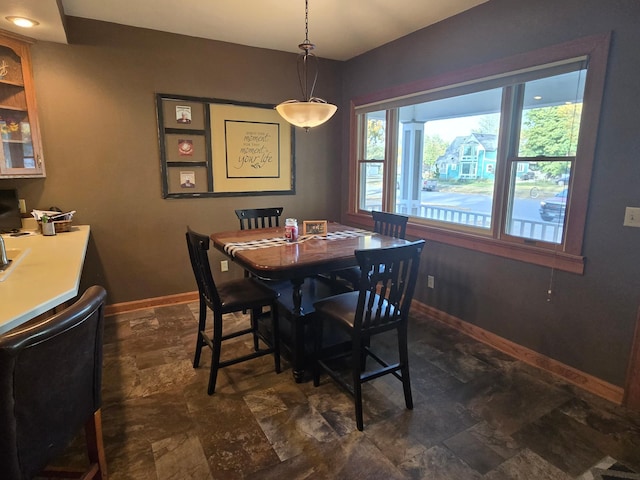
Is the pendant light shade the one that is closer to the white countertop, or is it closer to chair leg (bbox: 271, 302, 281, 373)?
chair leg (bbox: 271, 302, 281, 373)

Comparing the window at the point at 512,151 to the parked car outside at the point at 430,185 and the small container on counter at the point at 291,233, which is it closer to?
the parked car outside at the point at 430,185

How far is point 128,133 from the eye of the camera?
3.35 m

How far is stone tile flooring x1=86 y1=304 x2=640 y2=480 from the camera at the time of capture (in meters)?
1.73

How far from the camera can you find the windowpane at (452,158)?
10.1ft

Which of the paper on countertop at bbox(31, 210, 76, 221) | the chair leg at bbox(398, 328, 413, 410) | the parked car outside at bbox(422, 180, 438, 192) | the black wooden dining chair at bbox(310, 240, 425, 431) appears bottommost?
the chair leg at bbox(398, 328, 413, 410)

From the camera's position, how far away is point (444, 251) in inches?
129

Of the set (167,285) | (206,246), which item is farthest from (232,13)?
(167,285)

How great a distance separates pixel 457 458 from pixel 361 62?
3.74 m

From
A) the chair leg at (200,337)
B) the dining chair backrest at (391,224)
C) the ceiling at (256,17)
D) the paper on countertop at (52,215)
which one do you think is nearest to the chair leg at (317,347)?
the chair leg at (200,337)

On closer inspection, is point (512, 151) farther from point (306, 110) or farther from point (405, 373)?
point (405, 373)

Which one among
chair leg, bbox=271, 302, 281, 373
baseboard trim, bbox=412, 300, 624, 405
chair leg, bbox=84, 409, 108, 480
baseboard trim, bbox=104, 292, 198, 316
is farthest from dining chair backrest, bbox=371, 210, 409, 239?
chair leg, bbox=84, 409, 108, 480

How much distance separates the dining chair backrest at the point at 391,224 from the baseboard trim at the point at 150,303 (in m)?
2.03

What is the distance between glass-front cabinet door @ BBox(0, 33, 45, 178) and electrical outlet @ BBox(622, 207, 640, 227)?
4.04 m

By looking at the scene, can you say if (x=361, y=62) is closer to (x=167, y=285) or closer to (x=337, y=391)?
(x=167, y=285)
